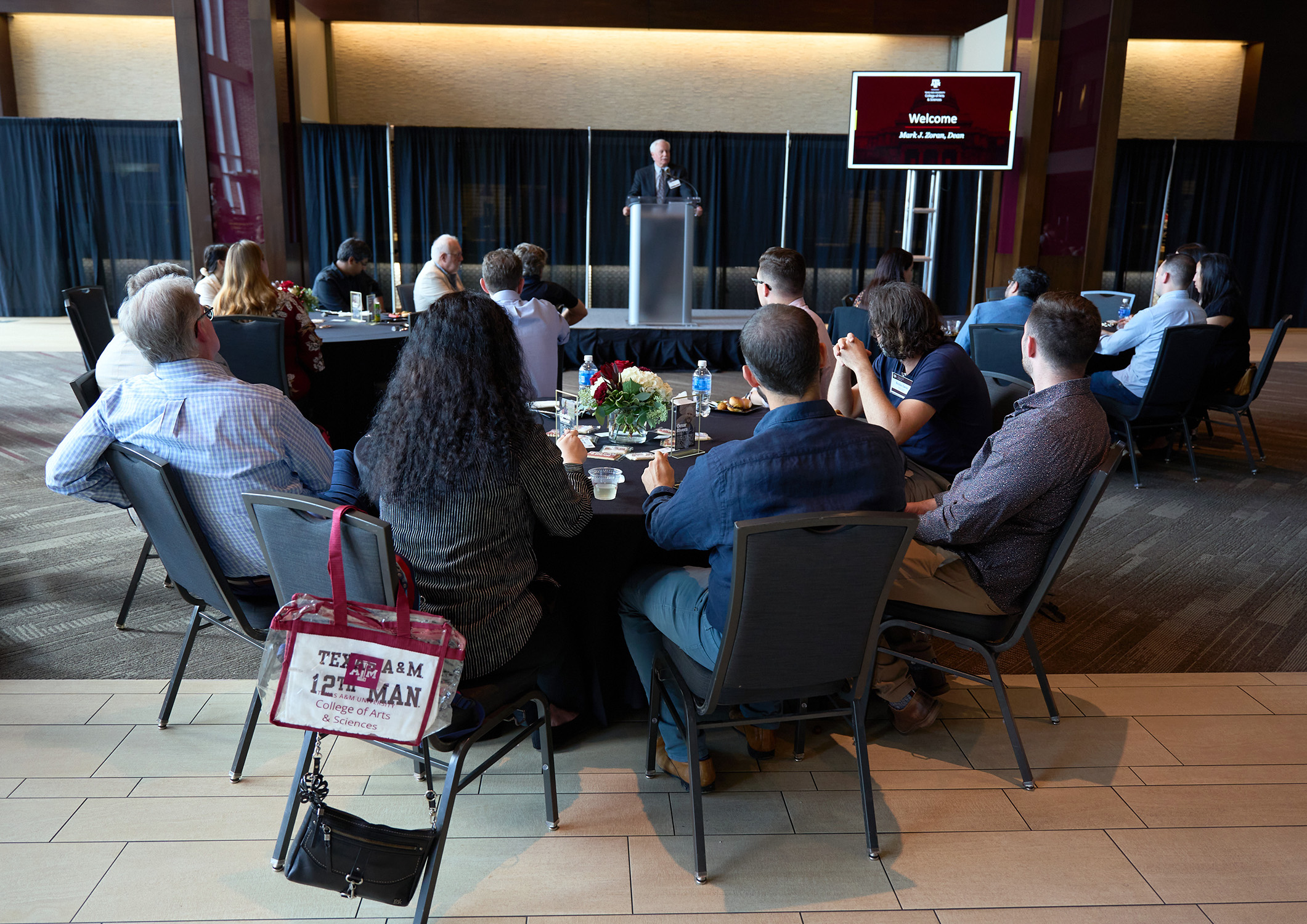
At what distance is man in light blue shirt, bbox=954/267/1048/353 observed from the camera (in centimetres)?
523

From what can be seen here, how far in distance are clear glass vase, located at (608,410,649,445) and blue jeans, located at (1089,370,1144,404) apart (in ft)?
10.3

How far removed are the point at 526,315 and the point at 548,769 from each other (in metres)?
2.82

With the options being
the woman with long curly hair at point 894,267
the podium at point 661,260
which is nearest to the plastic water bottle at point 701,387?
the woman with long curly hair at point 894,267

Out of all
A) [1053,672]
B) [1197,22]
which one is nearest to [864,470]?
Answer: [1053,672]

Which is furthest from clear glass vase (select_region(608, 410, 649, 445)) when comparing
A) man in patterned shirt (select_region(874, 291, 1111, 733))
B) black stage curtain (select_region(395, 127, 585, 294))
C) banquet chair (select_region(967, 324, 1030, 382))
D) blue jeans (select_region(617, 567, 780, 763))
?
black stage curtain (select_region(395, 127, 585, 294))

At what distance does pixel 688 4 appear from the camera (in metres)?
11.0

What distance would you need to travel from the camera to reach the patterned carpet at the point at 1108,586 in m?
3.10

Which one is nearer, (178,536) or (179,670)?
(178,536)

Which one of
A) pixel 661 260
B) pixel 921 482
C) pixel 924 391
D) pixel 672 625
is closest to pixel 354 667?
pixel 672 625

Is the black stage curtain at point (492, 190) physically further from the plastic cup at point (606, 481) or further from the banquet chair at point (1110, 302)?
the plastic cup at point (606, 481)

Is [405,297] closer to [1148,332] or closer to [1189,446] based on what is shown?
[1148,332]

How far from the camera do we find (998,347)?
493 cm

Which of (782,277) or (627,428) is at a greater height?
(782,277)

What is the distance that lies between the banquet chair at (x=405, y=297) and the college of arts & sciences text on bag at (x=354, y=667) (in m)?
6.88
